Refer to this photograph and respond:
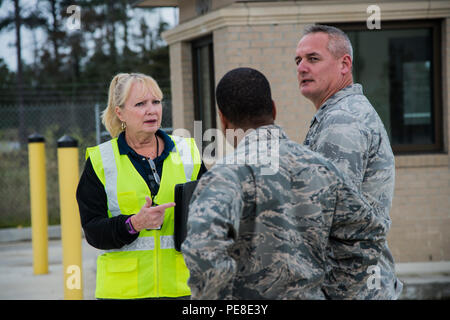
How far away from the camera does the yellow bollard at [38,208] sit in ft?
28.2

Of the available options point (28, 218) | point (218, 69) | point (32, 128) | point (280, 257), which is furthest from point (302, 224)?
point (32, 128)

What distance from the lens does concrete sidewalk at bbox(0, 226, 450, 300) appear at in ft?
23.5

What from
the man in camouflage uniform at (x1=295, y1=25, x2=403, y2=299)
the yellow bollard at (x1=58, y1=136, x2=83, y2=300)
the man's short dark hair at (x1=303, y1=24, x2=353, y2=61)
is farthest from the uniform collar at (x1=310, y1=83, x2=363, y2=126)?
the yellow bollard at (x1=58, y1=136, x2=83, y2=300)

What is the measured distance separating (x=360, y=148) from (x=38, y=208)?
21.3 ft

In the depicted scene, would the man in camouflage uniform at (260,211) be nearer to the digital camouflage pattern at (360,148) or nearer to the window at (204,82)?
the digital camouflage pattern at (360,148)

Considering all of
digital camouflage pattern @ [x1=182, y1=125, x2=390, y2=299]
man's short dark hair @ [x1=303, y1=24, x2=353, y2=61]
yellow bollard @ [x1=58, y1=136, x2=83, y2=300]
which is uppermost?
man's short dark hair @ [x1=303, y1=24, x2=353, y2=61]

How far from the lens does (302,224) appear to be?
92.2 inches

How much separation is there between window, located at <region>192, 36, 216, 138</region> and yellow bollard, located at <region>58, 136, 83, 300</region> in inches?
81.4

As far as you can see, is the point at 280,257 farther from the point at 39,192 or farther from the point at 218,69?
the point at 39,192

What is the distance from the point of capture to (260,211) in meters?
2.27
